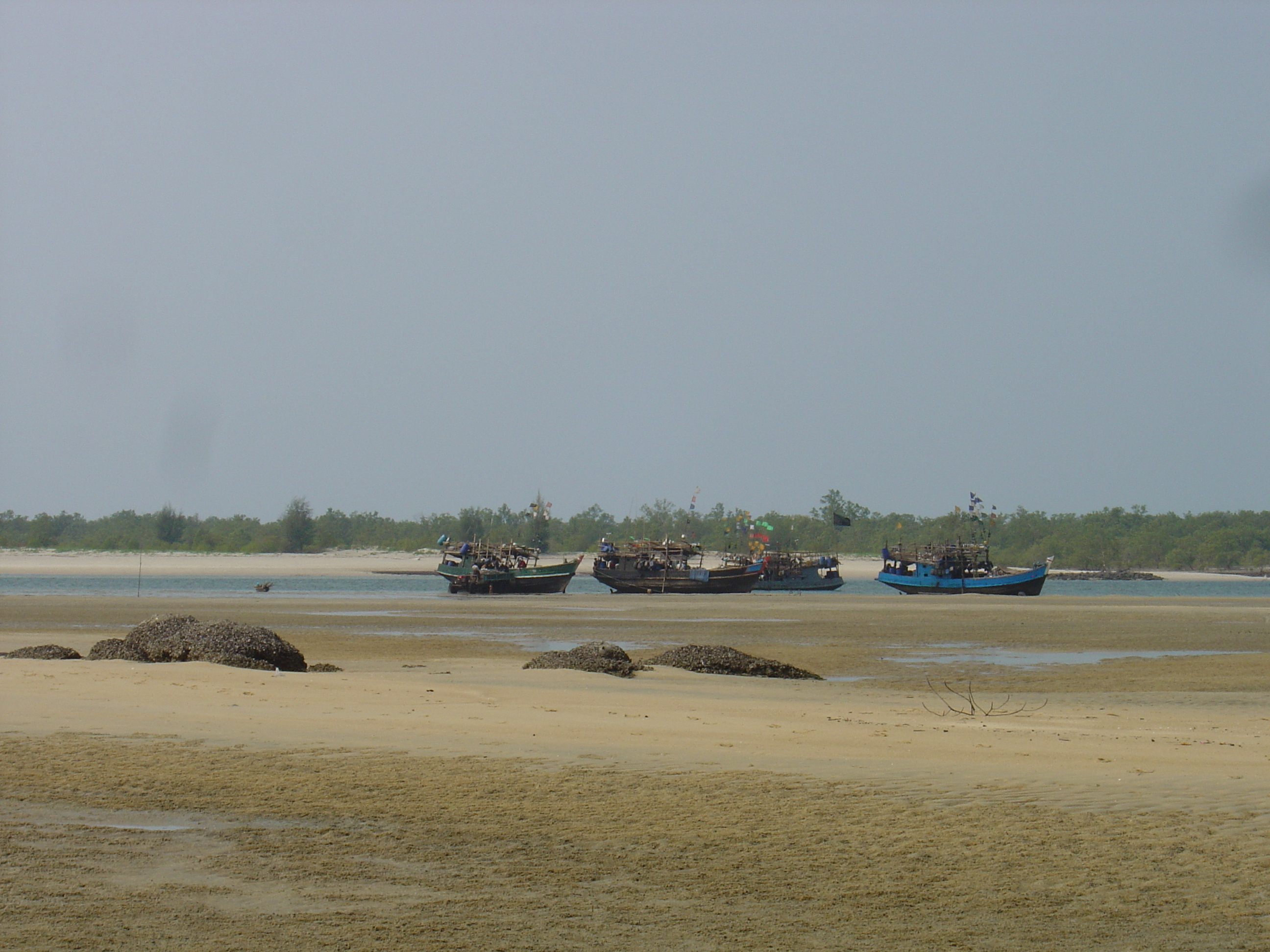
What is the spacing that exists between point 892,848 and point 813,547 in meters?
165

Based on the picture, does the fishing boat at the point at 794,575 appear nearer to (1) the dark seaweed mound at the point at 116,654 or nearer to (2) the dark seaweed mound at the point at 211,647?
(2) the dark seaweed mound at the point at 211,647

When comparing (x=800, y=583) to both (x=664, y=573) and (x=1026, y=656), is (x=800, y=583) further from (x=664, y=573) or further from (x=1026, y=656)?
(x=1026, y=656)

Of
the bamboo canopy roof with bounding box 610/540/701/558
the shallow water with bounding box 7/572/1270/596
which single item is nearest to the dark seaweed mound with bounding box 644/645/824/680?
the shallow water with bounding box 7/572/1270/596

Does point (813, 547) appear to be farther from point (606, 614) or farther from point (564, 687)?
point (564, 687)

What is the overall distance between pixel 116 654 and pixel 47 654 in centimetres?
155

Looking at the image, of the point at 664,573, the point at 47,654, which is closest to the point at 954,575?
the point at 664,573

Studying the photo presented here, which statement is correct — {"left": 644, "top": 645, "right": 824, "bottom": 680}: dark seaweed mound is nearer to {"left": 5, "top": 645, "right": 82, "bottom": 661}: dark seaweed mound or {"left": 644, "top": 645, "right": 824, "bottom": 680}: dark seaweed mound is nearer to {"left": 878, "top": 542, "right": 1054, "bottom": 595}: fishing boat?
{"left": 5, "top": 645, "right": 82, "bottom": 661}: dark seaweed mound

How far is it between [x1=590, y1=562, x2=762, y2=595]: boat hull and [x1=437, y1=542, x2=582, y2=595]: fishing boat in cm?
599

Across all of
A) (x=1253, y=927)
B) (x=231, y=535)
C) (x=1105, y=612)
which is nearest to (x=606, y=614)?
(x=1105, y=612)

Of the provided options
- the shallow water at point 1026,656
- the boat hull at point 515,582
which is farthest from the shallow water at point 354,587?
the shallow water at point 1026,656

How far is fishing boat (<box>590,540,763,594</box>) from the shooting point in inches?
3177

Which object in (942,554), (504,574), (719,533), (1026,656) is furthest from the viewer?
(719,533)

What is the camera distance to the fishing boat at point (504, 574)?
74.1 meters

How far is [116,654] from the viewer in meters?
21.2
